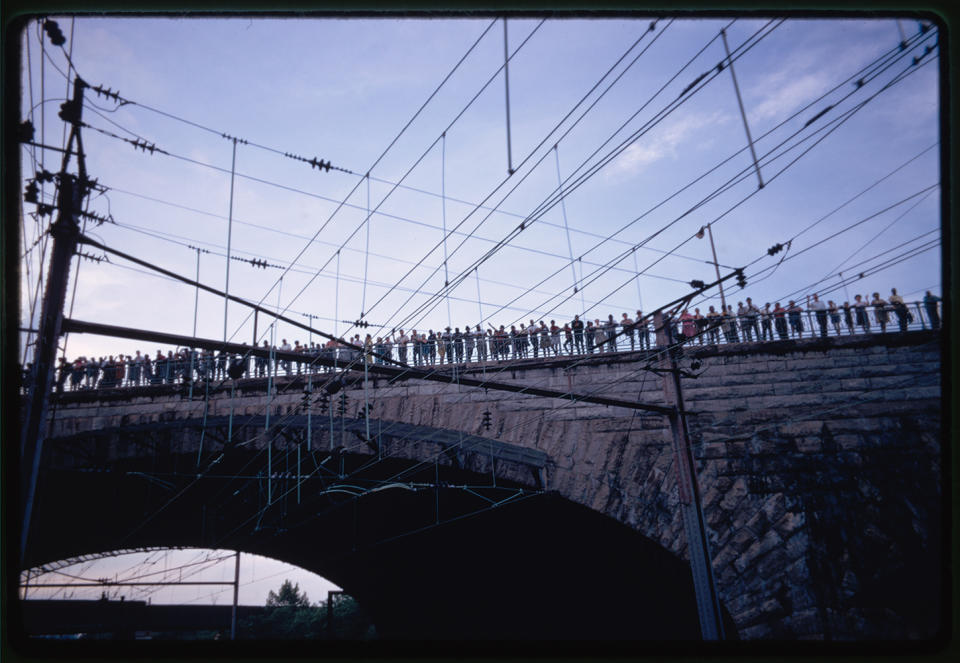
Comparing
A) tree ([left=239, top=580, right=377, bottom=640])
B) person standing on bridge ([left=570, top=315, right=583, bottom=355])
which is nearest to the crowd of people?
person standing on bridge ([left=570, top=315, right=583, bottom=355])

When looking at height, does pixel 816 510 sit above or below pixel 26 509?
below

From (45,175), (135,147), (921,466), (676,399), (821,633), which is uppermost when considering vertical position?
(135,147)

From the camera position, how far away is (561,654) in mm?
2770

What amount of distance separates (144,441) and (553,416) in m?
9.89

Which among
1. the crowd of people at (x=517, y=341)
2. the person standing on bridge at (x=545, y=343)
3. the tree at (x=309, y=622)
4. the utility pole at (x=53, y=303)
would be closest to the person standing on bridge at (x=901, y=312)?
the crowd of people at (x=517, y=341)

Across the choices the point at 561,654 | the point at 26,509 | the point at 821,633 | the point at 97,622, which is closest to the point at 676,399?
the point at 821,633

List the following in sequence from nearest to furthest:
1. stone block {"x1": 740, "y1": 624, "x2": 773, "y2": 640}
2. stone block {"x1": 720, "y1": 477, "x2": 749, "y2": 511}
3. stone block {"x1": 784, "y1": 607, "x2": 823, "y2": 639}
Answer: stone block {"x1": 784, "y1": 607, "x2": 823, "y2": 639} → stone block {"x1": 740, "y1": 624, "x2": 773, "y2": 640} → stone block {"x1": 720, "y1": 477, "x2": 749, "y2": 511}

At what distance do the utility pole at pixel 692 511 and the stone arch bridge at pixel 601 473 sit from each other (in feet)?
2.38

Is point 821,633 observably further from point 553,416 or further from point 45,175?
point 45,175

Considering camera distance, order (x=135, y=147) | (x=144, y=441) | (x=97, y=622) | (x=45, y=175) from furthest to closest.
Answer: (x=97, y=622), (x=144, y=441), (x=135, y=147), (x=45, y=175)

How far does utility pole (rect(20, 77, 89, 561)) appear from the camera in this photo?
4996 mm

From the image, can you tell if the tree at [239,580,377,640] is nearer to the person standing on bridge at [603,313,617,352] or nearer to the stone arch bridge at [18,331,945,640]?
the stone arch bridge at [18,331,945,640]

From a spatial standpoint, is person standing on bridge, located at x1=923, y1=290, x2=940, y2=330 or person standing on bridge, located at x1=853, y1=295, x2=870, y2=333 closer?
person standing on bridge, located at x1=923, y1=290, x2=940, y2=330

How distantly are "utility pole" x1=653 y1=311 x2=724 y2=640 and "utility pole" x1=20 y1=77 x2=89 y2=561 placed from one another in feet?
24.4
